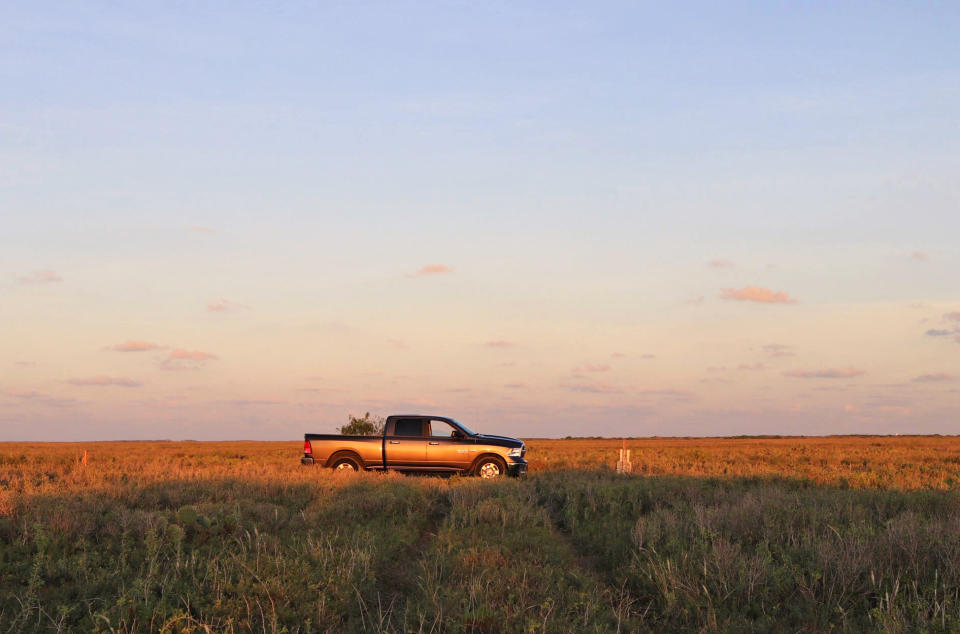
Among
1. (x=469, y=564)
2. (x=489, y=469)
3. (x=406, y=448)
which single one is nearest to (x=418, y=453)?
(x=406, y=448)

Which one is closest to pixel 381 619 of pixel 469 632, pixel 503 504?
pixel 469 632

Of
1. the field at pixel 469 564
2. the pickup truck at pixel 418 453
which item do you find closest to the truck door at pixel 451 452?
the pickup truck at pixel 418 453

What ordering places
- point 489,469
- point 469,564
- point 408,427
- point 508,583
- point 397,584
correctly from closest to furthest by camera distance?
point 508,583, point 397,584, point 469,564, point 489,469, point 408,427

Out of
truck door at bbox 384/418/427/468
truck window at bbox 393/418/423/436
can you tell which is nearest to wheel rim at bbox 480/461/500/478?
truck door at bbox 384/418/427/468

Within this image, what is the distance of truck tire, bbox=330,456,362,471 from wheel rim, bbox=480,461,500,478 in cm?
370

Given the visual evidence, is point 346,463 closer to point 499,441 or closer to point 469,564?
point 499,441

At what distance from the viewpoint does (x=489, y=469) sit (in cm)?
2250

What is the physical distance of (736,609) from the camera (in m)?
7.94

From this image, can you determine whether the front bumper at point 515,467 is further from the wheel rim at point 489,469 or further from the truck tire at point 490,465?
the wheel rim at point 489,469

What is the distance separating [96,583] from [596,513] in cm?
879

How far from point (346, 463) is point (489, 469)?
4.33m

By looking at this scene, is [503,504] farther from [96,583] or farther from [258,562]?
[96,583]

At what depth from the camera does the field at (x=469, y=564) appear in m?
7.38

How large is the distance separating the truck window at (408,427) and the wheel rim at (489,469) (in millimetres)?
2141
